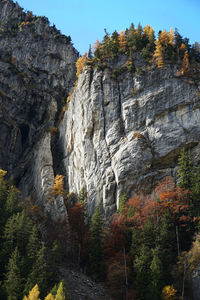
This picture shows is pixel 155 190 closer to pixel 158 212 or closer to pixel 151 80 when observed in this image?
pixel 158 212

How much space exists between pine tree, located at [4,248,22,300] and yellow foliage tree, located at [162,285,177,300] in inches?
597

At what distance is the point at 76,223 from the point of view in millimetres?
53469

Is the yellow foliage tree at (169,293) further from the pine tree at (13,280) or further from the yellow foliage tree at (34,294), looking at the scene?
the pine tree at (13,280)

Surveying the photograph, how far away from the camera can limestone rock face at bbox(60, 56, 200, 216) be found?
5481 centimetres

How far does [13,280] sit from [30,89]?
190 feet

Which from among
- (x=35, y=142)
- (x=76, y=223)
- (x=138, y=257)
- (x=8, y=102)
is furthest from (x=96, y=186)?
(x=8, y=102)

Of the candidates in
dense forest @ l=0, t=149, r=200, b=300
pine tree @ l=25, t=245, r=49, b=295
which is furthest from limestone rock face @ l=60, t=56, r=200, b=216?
pine tree @ l=25, t=245, r=49, b=295

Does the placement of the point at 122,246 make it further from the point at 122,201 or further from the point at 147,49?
the point at 147,49

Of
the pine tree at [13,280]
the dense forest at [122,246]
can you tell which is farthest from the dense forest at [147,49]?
the pine tree at [13,280]

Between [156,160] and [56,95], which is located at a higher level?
[56,95]

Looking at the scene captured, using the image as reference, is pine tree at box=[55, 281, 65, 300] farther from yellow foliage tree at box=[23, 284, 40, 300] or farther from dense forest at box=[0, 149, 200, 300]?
yellow foliage tree at box=[23, 284, 40, 300]

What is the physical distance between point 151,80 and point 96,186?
74.6 feet

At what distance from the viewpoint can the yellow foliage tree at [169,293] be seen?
36031 millimetres

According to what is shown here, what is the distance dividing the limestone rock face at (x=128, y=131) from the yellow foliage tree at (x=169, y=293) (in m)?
18.1
